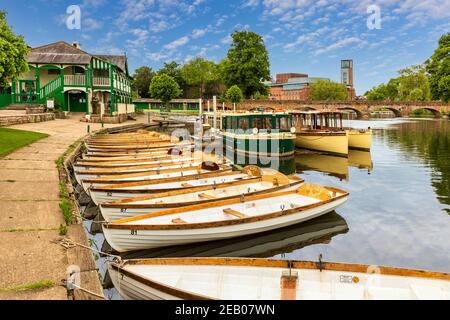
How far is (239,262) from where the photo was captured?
7379 millimetres

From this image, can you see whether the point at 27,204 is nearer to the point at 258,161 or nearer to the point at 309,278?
the point at 309,278

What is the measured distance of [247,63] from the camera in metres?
82.5

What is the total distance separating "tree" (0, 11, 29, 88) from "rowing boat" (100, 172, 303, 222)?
13.1m

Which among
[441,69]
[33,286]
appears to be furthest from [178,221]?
[441,69]

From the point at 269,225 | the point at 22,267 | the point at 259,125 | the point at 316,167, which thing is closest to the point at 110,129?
the point at 259,125

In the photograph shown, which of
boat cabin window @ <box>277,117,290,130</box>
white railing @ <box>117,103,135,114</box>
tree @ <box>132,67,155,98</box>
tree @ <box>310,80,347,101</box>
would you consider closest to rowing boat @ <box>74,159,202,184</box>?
boat cabin window @ <box>277,117,290,130</box>

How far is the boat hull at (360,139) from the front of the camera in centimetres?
3397

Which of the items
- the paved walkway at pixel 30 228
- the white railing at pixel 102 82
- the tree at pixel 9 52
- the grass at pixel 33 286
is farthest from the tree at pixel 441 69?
the grass at pixel 33 286

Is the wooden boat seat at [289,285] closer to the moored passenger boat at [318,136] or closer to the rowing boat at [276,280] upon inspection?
the rowing boat at [276,280]

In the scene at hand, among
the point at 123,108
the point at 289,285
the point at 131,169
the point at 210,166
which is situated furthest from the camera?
the point at 123,108

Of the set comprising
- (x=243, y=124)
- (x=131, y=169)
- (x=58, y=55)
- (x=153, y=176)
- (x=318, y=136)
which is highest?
(x=58, y=55)

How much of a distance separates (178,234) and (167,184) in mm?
5103

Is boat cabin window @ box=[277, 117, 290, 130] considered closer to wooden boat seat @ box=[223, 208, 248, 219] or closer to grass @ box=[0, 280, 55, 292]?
wooden boat seat @ box=[223, 208, 248, 219]

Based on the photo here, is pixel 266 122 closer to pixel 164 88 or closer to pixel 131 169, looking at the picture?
pixel 131 169
